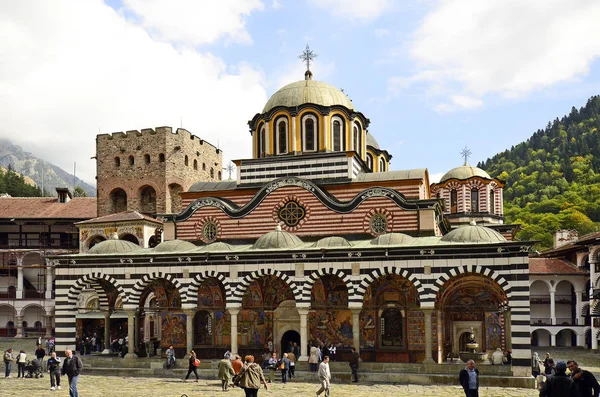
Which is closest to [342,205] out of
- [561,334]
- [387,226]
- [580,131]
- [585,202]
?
[387,226]

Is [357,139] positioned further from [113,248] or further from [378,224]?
[113,248]

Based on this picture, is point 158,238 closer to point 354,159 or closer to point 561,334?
point 354,159

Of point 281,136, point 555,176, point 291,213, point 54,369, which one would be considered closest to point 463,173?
point 281,136

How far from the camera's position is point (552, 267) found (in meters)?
43.0

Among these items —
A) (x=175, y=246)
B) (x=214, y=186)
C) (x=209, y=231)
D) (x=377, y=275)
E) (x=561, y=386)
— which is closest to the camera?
(x=561, y=386)

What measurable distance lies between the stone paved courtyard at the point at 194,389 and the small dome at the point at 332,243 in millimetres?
5649

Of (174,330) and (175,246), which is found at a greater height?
(175,246)

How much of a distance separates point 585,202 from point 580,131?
31.4m

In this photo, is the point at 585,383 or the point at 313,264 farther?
the point at 313,264

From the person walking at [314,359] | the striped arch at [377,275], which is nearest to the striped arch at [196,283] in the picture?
the person walking at [314,359]

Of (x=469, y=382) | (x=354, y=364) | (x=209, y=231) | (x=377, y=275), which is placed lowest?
(x=354, y=364)

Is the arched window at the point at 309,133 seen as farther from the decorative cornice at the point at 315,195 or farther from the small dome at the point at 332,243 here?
the small dome at the point at 332,243

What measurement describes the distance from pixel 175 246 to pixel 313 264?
641 cm

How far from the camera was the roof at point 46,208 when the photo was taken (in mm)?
47062
